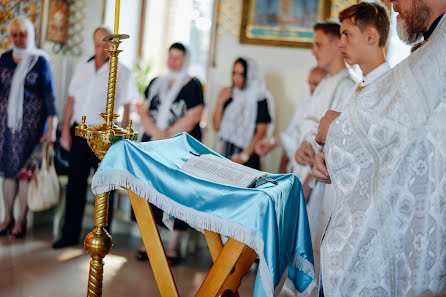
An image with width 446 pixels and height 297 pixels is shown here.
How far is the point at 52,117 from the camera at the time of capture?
14.5 feet

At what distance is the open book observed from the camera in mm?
1869

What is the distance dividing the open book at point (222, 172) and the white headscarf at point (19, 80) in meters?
2.82

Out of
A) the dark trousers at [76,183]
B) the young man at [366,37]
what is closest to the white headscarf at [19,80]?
the dark trousers at [76,183]

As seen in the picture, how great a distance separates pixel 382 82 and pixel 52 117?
11.0 feet

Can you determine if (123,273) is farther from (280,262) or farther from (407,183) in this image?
(407,183)

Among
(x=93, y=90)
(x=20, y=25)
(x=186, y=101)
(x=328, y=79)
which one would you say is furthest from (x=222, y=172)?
(x=20, y=25)

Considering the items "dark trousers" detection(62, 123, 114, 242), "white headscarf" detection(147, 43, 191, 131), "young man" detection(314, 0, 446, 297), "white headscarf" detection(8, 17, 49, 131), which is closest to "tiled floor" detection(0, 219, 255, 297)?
"dark trousers" detection(62, 123, 114, 242)

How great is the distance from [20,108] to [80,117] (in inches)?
20.7

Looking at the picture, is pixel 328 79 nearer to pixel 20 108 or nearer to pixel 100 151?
pixel 100 151

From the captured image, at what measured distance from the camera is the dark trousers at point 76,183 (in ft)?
13.8

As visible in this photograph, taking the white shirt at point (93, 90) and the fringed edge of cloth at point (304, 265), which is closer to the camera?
the fringed edge of cloth at point (304, 265)

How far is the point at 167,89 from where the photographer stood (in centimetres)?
430

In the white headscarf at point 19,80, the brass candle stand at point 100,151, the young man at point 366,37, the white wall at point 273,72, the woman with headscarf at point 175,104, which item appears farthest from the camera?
the white wall at point 273,72

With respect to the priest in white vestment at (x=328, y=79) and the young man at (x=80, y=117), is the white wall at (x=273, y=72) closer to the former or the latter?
the young man at (x=80, y=117)
